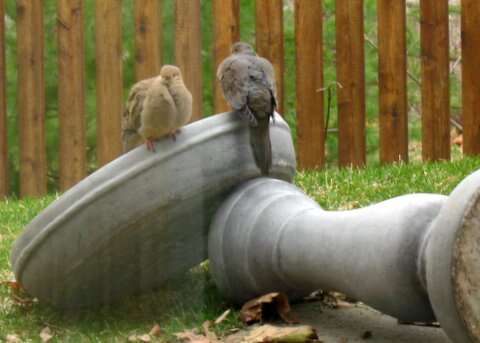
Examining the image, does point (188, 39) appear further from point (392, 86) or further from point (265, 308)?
point (265, 308)

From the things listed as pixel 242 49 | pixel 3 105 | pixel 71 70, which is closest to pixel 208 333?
pixel 242 49

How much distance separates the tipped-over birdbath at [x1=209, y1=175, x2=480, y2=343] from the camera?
3.56 m

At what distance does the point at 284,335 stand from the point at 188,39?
13.8ft

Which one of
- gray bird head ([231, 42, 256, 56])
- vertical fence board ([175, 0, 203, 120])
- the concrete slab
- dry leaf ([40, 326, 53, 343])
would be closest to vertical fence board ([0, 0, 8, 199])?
vertical fence board ([175, 0, 203, 120])

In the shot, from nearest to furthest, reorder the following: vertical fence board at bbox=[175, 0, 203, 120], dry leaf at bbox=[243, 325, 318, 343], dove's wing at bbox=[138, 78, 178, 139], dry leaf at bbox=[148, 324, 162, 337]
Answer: dry leaf at bbox=[243, 325, 318, 343] → dry leaf at bbox=[148, 324, 162, 337] → dove's wing at bbox=[138, 78, 178, 139] → vertical fence board at bbox=[175, 0, 203, 120]

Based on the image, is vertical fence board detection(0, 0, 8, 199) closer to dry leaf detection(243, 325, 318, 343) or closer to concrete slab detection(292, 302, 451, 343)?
concrete slab detection(292, 302, 451, 343)

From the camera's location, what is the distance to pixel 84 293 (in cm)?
486

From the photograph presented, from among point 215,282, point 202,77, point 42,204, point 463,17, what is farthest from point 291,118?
point 215,282

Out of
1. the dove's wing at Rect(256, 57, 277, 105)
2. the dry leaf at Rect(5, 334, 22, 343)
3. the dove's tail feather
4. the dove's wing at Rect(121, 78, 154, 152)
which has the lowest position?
the dry leaf at Rect(5, 334, 22, 343)

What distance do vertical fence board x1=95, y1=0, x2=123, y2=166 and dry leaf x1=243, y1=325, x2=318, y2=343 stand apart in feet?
12.0

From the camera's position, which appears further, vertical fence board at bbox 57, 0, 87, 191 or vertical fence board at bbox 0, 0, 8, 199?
vertical fence board at bbox 0, 0, 8, 199

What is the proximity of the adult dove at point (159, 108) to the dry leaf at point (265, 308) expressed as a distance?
0.76 meters

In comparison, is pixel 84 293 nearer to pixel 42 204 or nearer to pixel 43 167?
pixel 42 204

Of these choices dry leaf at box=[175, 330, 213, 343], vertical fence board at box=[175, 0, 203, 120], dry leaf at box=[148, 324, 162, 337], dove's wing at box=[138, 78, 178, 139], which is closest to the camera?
dry leaf at box=[175, 330, 213, 343]
